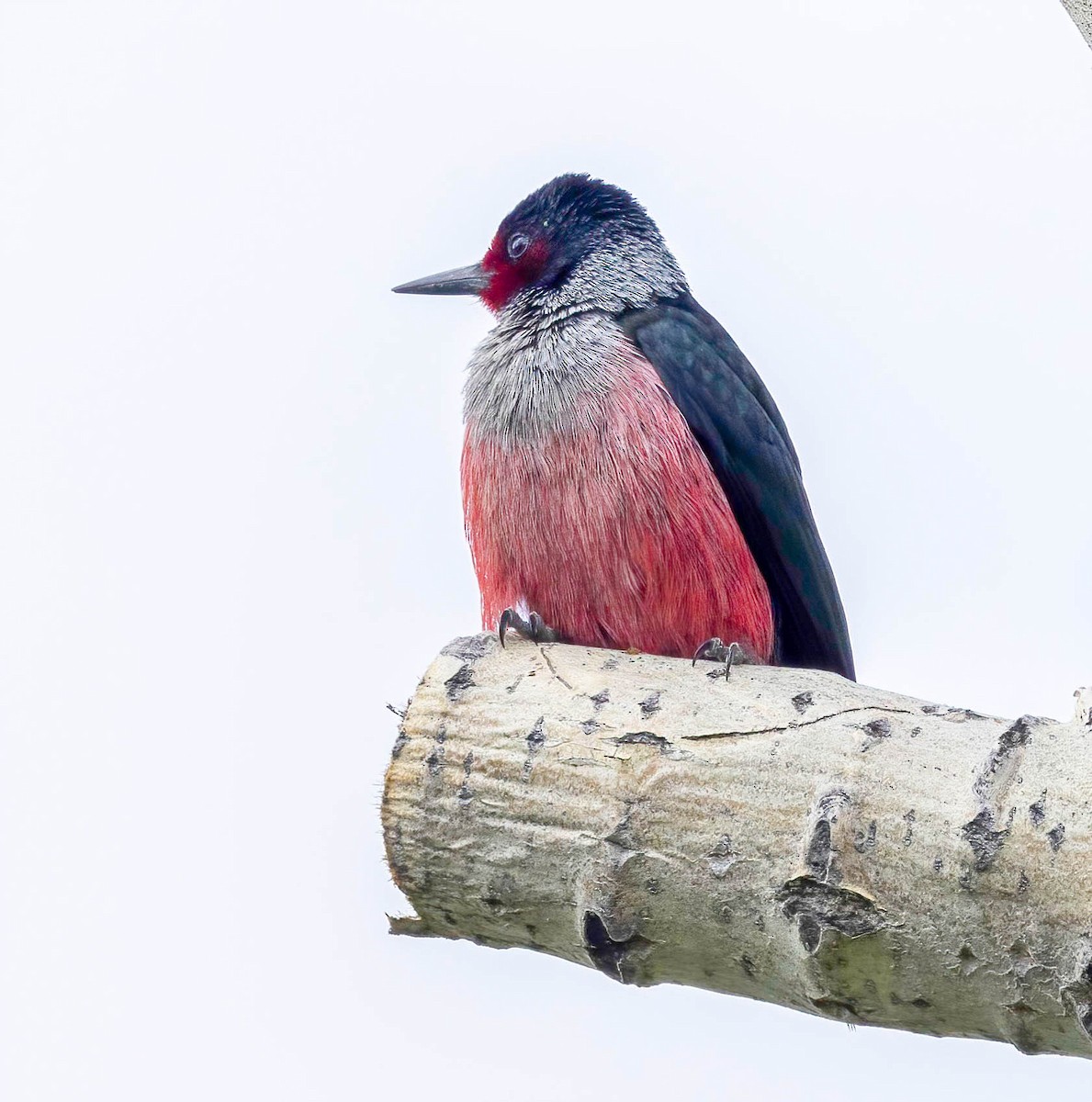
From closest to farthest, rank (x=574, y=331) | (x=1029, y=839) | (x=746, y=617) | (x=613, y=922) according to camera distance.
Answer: (x=1029, y=839) → (x=613, y=922) → (x=746, y=617) → (x=574, y=331)

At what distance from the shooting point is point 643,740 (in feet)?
12.6

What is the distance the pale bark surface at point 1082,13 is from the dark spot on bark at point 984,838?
194 centimetres

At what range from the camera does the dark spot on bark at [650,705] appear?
12.9 feet

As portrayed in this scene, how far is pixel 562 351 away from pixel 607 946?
2.88 meters

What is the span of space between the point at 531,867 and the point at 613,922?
0.25 metres

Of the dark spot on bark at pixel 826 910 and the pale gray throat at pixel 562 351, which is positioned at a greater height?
the pale gray throat at pixel 562 351

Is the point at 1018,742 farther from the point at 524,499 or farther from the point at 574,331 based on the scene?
the point at 574,331

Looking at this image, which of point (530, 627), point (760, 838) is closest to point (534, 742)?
point (760, 838)

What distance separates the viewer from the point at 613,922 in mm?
3691

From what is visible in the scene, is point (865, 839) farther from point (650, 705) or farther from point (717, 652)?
point (717, 652)

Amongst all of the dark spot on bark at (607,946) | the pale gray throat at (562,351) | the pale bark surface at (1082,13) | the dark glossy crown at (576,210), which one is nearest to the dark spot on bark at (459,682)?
the dark spot on bark at (607,946)

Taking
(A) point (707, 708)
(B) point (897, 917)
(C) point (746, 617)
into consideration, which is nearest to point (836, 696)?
(A) point (707, 708)

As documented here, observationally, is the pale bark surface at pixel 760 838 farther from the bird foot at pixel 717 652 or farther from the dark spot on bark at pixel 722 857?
the bird foot at pixel 717 652

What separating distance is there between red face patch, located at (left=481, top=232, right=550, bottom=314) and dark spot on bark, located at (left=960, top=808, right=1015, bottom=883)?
384 centimetres
